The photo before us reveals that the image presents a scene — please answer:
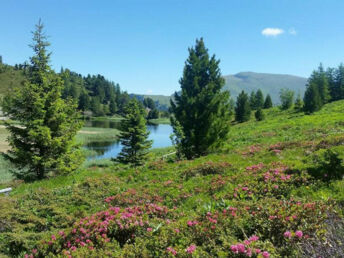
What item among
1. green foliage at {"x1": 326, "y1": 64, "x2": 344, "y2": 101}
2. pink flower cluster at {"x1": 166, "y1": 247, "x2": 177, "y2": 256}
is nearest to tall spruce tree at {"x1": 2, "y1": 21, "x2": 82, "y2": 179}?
pink flower cluster at {"x1": 166, "y1": 247, "x2": 177, "y2": 256}

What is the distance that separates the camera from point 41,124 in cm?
1327

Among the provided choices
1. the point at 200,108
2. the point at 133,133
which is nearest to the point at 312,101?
the point at 200,108

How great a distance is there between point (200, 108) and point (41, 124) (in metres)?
10.7

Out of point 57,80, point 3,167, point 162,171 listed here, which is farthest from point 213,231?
point 3,167

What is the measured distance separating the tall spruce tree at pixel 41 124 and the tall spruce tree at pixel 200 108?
24.6 feet

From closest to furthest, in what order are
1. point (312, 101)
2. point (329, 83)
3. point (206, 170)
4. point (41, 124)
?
point (206, 170)
point (41, 124)
point (312, 101)
point (329, 83)

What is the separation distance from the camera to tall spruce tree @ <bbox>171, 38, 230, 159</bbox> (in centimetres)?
1606

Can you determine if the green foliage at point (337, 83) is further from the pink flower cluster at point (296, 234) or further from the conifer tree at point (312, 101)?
the pink flower cluster at point (296, 234)

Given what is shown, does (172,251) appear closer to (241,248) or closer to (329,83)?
(241,248)

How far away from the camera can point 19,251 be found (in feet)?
17.9

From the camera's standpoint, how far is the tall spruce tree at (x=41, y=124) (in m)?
13.2

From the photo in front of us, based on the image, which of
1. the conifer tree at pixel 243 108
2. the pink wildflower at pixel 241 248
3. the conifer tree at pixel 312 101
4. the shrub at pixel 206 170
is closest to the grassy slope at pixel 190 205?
the shrub at pixel 206 170

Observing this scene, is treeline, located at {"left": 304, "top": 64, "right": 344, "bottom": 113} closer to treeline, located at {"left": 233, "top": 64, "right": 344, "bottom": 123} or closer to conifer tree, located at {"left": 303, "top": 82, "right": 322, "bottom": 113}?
treeline, located at {"left": 233, "top": 64, "right": 344, "bottom": 123}

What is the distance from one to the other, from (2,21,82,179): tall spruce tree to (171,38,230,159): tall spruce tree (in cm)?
750
